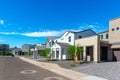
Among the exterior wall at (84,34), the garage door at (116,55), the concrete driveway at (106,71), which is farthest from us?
the exterior wall at (84,34)

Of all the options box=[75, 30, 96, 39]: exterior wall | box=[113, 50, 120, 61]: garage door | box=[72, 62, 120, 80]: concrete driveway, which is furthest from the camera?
box=[75, 30, 96, 39]: exterior wall

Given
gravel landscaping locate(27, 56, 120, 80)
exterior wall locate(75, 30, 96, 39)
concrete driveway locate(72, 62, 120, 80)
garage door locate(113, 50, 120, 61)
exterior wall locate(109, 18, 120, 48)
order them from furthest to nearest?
exterior wall locate(75, 30, 96, 39) → garage door locate(113, 50, 120, 61) → exterior wall locate(109, 18, 120, 48) → gravel landscaping locate(27, 56, 120, 80) → concrete driveway locate(72, 62, 120, 80)

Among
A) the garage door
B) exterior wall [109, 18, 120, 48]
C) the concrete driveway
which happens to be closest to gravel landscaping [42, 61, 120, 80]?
the concrete driveway

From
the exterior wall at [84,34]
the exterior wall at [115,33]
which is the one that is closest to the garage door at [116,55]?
the exterior wall at [115,33]

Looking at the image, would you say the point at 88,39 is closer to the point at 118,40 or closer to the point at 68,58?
the point at 118,40

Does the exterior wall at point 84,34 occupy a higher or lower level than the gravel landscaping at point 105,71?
higher

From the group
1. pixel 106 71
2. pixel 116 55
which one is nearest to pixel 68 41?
pixel 116 55

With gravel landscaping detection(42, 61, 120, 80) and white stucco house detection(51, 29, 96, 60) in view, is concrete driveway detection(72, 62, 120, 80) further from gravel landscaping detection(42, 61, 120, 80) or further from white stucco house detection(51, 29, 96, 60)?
white stucco house detection(51, 29, 96, 60)

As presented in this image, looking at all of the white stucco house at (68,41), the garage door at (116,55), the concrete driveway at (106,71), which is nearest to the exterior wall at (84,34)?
the white stucco house at (68,41)

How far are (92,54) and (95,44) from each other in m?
3.39

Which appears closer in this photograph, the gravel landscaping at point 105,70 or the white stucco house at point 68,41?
the gravel landscaping at point 105,70

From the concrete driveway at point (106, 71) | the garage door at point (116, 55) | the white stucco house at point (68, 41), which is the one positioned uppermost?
the white stucco house at point (68, 41)

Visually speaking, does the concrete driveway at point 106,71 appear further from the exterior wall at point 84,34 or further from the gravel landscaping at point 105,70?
the exterior wall at point 84,34

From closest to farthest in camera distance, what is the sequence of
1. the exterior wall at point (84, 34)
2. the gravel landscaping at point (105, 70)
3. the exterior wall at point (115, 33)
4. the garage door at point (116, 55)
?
the gravel landscaping at point (105, 70)
the exterior wall at point (115, 33)
the garage door at point (116, 55)
the exterior wall at point (84, 34)
